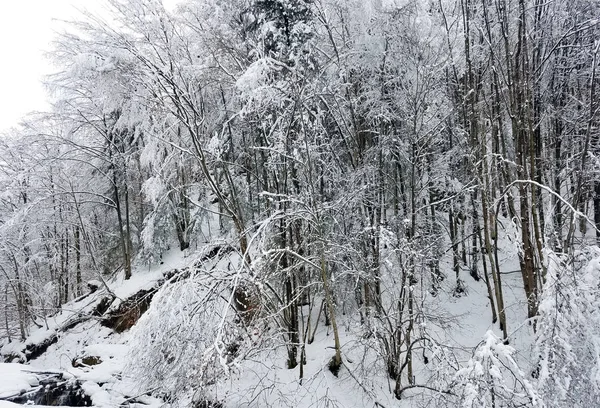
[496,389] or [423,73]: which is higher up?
[423,73]

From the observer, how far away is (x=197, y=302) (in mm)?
6641

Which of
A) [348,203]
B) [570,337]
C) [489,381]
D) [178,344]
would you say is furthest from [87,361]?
[570,337]

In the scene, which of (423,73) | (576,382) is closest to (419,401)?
(576,382)

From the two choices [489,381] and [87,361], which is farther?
[87,361]

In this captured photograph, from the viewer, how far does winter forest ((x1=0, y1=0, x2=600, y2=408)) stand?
618cm

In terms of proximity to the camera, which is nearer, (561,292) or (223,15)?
(561,292)

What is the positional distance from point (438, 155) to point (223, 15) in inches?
308

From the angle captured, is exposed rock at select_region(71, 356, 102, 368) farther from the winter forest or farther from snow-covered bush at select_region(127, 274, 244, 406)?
snow-covered bush at select_region(127, 274, 244, 406)

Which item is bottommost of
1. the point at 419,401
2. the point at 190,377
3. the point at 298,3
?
the point at 419,401

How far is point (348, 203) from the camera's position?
8.97 meters

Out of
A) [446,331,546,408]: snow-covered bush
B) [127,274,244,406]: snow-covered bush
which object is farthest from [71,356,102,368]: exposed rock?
[446,331,546,408]: snow-covered bush

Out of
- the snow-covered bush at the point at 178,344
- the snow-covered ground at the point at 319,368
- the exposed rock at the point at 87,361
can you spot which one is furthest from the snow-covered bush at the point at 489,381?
the exposed rock at the point at 87,361

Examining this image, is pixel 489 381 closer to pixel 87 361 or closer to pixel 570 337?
pixel 570 337

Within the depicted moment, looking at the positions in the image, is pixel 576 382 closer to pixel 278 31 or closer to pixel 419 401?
pixel 419 401
